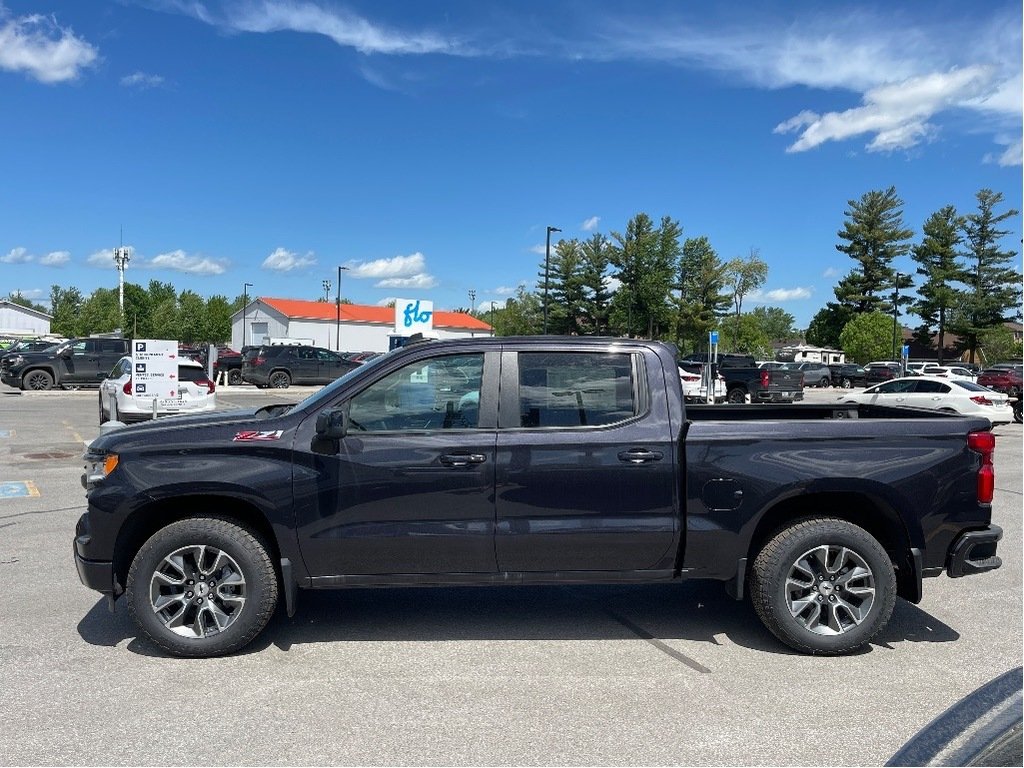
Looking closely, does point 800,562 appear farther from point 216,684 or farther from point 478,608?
point 216,684

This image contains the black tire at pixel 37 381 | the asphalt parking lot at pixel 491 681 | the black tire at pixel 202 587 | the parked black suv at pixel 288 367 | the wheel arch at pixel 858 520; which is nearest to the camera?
the asphalt parking lot at pixel 491 681

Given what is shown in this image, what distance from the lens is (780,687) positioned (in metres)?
4.17

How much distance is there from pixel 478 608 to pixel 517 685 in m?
1.32

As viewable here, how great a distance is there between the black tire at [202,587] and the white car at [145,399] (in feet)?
36.9

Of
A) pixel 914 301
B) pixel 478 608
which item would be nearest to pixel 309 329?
pixel 914 301

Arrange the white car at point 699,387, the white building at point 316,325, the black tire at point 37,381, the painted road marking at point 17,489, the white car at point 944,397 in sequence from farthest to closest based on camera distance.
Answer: the white building at point 316,325, the black tire at point 37,381, the white car at point 699,387, the white car at point 944,397, the painted road marking at point 17,489

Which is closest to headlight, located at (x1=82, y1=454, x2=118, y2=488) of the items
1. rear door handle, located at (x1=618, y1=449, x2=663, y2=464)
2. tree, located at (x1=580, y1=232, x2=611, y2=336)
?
rear door handle, located at (x1=618, y1=449, x2=663, y2=464)

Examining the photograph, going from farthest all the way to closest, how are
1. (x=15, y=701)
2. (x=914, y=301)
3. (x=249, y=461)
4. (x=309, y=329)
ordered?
1. (x=309, y=329)
2. (x=914, y=301)
3. (x=249, y=461)
4. (x=15, y=701)

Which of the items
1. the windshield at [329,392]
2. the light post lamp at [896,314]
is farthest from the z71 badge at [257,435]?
the light post lamp at [896,314]

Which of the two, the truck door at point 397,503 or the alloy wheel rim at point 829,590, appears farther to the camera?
the alloy wheel rim at point 829,590

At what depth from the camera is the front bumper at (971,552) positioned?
4.68 metres

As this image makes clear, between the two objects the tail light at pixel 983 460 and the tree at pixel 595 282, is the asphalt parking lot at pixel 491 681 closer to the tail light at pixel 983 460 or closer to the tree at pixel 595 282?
the tail light at pixel 983 460

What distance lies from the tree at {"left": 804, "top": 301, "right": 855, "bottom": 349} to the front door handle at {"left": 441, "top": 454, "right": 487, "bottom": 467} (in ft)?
260

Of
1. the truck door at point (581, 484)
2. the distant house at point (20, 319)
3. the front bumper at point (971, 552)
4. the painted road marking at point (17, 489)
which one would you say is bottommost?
the painted road marking at point (17, 489)
